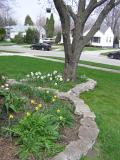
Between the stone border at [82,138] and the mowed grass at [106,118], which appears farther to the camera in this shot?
the mowed grass at [106,118]

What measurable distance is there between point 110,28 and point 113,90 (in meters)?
68.1

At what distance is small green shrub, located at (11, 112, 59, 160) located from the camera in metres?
4.56

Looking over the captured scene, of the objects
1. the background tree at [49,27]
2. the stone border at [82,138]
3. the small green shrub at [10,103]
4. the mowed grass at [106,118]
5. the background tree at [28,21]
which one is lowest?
the mowed grass at [106,118]

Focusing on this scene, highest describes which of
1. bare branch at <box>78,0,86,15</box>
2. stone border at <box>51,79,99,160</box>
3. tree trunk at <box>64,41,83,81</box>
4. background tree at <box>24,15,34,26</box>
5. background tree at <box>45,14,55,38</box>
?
background tree at <box>24,15,34,26</box>

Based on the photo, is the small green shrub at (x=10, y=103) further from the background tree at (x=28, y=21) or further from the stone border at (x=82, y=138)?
the background tree at (x=28, y=21)

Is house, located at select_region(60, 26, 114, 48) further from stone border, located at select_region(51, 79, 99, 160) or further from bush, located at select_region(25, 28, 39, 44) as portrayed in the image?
stone border, located at select_region(51, 79, 99, 160)

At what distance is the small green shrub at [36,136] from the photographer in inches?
179

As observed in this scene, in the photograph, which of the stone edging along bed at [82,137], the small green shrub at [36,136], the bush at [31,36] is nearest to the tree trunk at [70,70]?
the stone edging along bed at [82,137]

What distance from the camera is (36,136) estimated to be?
4871 millimetres

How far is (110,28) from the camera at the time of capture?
78375 mm

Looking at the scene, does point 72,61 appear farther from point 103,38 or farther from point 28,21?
point 28,21

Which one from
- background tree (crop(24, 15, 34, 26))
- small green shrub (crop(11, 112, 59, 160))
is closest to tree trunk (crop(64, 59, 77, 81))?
small green shrub (crop(11, 112, 59, 160))

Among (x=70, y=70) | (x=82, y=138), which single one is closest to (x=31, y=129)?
(x=82, y=138)

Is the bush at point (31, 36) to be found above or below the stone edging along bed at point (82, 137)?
above
